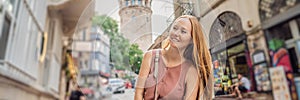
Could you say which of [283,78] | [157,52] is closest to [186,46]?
[157,52]

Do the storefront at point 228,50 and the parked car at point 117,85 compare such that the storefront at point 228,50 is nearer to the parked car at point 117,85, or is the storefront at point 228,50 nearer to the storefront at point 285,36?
the storefront at point 285,36

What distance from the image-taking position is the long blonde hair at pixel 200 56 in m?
0.38

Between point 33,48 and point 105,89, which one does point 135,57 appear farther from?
point 33,48

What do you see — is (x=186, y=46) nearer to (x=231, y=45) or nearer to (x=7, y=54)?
(x=231, y=45)

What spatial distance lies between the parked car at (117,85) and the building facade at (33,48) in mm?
231

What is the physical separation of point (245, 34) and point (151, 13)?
0.17 m

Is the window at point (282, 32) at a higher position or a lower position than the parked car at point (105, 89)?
higher

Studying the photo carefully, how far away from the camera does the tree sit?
371 mm

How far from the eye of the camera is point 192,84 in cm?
38

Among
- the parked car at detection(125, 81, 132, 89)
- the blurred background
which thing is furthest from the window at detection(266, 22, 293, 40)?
the parked car at detection(125, 81, 132, 89)

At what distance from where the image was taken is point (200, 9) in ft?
1.30

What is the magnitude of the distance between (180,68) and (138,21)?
11 centimetres

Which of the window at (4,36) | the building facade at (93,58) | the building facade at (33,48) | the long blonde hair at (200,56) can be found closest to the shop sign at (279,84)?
the long blonde hair at (200,56)

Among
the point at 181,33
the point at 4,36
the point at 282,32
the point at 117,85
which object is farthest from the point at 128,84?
the point at 4,36
